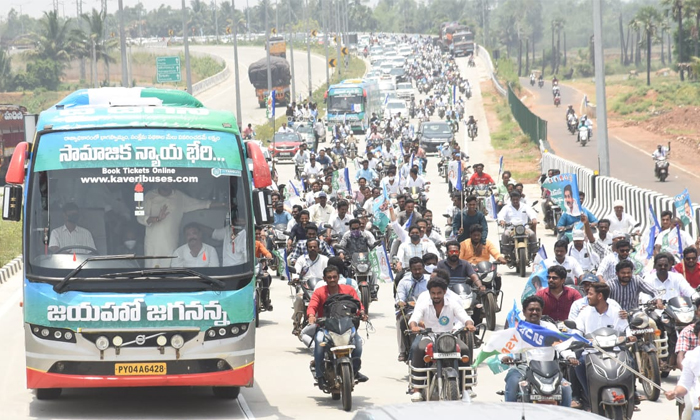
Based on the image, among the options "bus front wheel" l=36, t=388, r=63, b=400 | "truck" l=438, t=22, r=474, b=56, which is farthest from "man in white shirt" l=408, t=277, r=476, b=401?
"truck" l=438, t=22, r=474, b=56

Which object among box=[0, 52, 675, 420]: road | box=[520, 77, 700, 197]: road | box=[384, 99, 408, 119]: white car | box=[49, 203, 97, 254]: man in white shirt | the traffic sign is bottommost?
box=[520, 77, 700, 197]: road

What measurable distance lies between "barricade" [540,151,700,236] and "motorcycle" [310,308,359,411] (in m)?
9.87

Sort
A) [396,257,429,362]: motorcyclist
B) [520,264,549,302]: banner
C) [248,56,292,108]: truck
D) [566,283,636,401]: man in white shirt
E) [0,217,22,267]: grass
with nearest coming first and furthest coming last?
[566,283,636,401]: man in white shirt
[396,257,429,362]: motorcyclist
[520,264,549,302]: banner
[0,217,22,267]: grass
[248,56,292,108]: truck

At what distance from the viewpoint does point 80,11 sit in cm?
12012

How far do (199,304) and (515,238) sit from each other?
460 inches

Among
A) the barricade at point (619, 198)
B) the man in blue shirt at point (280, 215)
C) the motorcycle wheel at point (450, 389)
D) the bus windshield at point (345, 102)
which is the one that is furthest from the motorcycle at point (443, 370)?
the bus windshield at point (345, 102)

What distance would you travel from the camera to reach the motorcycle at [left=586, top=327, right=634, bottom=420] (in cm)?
988

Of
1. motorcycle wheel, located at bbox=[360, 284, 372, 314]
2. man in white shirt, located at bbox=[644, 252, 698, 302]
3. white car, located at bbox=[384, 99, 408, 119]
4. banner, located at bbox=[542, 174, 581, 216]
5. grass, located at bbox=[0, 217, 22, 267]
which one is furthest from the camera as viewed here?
white car, located at bbox=[384, 99, 408, 119]

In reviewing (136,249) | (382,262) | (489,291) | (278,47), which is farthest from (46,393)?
(278,47)

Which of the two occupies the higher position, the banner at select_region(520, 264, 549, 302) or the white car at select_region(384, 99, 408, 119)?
the banner at select_region(520, 264, 549, 302)

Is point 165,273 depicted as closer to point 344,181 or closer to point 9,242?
point 344,181

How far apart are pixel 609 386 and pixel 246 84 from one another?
10231 centimetres

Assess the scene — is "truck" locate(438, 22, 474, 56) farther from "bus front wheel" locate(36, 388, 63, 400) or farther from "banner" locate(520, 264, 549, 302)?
"bus front wheel" locate(36, 388, 63, 400)

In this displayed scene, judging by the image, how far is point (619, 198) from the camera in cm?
2894
